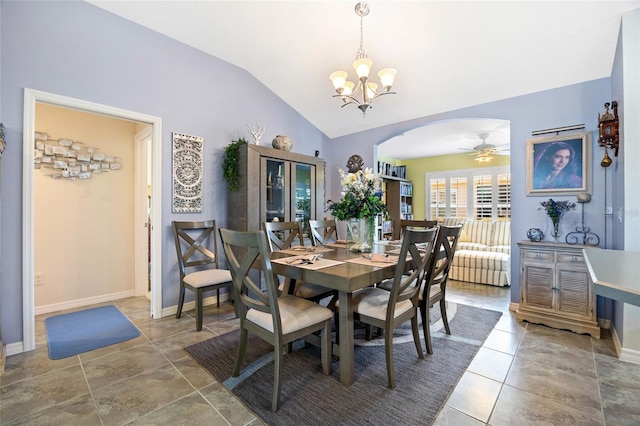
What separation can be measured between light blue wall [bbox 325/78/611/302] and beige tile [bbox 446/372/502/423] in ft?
5.98

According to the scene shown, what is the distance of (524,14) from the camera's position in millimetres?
2436

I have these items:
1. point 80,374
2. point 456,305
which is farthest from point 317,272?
point 456,305

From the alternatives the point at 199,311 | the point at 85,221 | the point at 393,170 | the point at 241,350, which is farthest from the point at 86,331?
the point at 393,170

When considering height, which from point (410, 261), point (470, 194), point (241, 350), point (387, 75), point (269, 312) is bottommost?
point (241, 350)

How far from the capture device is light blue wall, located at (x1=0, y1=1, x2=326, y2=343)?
2.24 meters

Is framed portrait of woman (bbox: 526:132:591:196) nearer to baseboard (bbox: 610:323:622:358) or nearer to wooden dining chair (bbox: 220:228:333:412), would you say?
baseboard (bbox: 610:323:622:358)

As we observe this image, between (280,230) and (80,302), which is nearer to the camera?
(280,230)

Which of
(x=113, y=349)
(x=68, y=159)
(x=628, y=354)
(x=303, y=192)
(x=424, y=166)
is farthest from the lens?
(x=424, y=166)

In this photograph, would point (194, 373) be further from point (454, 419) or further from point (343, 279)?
point (454, 419)

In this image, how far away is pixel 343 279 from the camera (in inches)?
61.6

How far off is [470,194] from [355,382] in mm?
5735

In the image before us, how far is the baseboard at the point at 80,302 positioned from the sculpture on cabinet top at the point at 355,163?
3.68 m

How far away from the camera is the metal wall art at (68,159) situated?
322 centimetres

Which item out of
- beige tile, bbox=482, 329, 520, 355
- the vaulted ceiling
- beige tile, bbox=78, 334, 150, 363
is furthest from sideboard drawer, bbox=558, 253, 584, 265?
beige tile, bbox=78, 334, 150, 363
